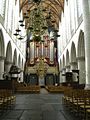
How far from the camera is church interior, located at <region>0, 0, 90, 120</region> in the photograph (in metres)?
8.38

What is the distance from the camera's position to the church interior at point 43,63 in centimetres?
838

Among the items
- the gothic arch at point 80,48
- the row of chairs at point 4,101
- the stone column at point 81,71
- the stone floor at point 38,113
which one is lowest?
the stone floor at point 38,113

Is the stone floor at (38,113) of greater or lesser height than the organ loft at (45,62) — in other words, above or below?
below

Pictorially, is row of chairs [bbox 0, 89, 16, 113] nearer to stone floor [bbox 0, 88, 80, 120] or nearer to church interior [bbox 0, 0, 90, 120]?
church interior [bbox 0, 0, 90, 120]

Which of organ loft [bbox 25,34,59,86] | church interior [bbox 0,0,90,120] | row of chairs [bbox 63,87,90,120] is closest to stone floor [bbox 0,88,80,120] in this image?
church interior [bbox 0,0,90,120]

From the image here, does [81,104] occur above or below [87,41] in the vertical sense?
below

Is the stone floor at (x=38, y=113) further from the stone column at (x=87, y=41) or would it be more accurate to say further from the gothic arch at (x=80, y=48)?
the gothic arch at (x=80, y=48)

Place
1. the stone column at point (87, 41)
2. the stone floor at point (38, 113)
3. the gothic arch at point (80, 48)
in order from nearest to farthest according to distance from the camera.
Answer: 1. the stone floor at point (38, 113)
2. the stone column at point (87, 41)
3. the gothic arch at point (80, 48)

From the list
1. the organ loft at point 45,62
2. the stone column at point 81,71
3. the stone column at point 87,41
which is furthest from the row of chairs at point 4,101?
the organ loft at point 45,62

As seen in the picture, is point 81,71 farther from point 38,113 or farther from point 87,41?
point 38,113

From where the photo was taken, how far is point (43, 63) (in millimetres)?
36375

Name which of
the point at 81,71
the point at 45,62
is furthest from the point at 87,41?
the point at 45,62

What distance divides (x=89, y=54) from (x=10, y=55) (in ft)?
47.3

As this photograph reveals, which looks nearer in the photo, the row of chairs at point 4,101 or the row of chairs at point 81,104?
the row of chairs at point 81,104
